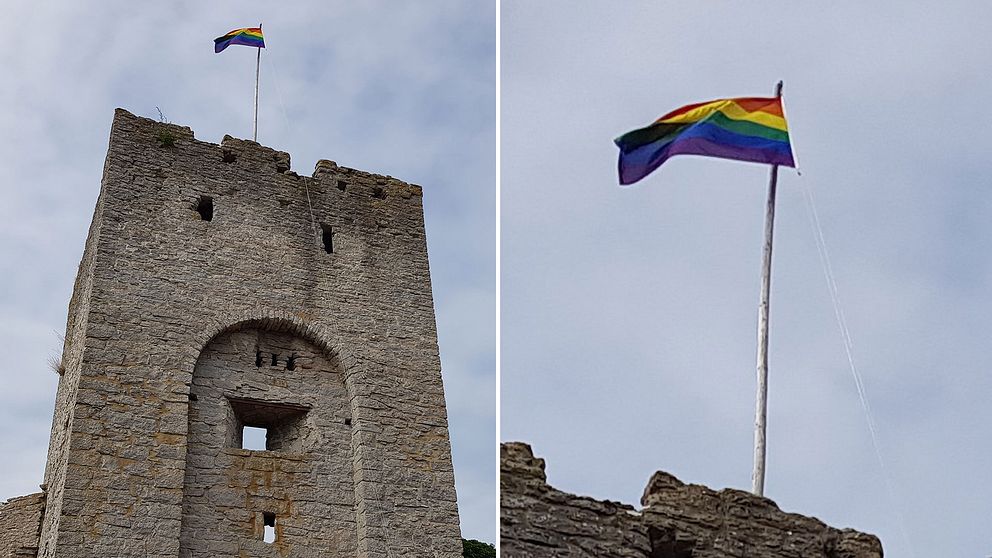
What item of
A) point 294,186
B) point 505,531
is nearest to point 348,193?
point 294,186

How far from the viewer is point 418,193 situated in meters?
17.3

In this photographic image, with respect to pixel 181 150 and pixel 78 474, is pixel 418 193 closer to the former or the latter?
pixel 181 150

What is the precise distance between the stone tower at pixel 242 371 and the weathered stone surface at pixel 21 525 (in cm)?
23

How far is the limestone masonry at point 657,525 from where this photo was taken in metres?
8.39

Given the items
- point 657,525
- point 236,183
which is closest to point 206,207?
point 236,183

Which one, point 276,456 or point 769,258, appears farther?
point 276,456

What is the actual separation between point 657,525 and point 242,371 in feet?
23.4

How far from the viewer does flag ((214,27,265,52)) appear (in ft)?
62.9

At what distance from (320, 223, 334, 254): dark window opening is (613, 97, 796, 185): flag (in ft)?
19.0

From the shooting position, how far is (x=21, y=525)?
45.8ft

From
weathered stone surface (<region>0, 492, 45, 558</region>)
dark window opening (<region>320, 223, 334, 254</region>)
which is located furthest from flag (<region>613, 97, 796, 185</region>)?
weathered stone surface (<region>0, 492, 45, 558</region>)

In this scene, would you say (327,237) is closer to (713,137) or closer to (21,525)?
(21,525)

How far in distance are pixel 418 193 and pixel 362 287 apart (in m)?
2.28

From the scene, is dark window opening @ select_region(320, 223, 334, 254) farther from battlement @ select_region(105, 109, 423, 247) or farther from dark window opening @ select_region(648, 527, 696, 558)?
dark window opening @ select_region(648, 527, 696, 558)
